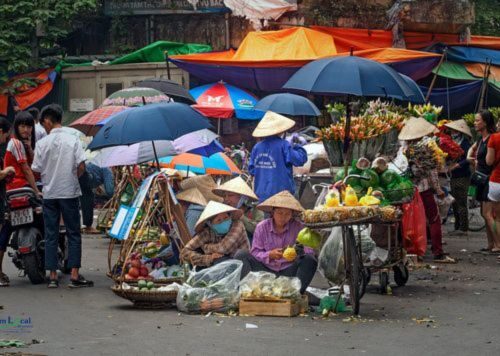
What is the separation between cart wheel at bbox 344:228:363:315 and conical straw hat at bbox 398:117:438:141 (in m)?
3.80

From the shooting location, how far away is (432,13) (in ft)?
88.1

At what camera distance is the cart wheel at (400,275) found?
12531 mm

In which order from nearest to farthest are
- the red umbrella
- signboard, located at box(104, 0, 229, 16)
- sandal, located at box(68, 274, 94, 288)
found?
sandal, located at box(68, 274, 94, 288) → the red umbrella → signboard, located at box(104, 0, 229, 16)

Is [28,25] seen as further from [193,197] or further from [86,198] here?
[193,197]

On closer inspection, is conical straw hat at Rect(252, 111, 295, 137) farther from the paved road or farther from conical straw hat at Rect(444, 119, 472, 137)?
conical straw hat at Rect(444, 119, 472, 137)

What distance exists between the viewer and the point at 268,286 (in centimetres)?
1057

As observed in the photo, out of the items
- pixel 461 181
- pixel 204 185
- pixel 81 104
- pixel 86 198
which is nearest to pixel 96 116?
pixel 86 198

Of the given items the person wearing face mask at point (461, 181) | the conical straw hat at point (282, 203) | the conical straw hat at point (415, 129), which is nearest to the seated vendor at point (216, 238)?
the conical straw hat at point (282, 203)

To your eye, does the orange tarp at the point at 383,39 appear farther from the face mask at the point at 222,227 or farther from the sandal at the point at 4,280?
the face mask at the point at 222,227

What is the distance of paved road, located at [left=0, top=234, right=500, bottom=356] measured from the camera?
8.83 meters

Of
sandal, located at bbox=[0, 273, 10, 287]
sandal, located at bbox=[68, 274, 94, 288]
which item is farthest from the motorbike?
sandal, located at bbox=[68, 274, 94, 288]

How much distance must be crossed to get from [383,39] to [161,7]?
5539 mm

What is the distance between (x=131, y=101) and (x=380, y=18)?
12.0 metres

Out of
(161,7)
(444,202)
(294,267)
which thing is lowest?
(444,202)
